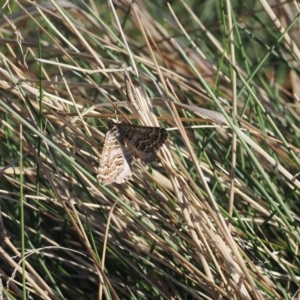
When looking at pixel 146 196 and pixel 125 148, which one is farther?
pixel 146 196

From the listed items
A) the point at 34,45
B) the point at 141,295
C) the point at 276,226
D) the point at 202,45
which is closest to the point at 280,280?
the point at 276,226

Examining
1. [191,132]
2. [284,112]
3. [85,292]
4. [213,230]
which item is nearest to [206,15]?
[284,112]

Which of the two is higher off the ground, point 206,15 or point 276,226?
point 206,15

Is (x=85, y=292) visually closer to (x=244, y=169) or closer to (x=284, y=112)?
(x=244, y=169)

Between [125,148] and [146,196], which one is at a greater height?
[125,148]

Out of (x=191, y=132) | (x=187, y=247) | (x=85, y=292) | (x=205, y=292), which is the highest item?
(x=191, y=132)

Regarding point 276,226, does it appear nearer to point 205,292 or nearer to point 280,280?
point 280,280

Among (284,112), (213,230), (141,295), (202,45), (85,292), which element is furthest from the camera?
(202,45)

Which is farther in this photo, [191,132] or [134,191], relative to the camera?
[191,132]

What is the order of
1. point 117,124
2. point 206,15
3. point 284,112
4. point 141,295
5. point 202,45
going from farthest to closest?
point 206,15, point 202,45, point 284,112, point 141,295, point 117,124
